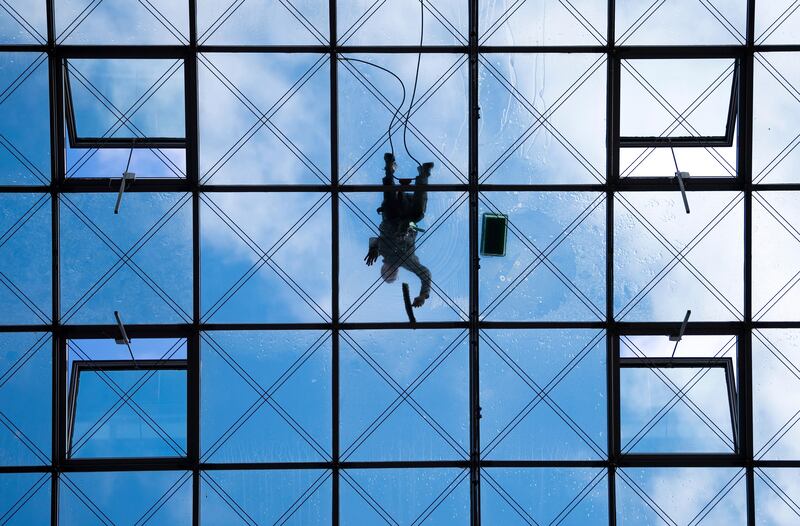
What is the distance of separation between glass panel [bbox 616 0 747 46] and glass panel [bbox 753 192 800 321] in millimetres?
2133

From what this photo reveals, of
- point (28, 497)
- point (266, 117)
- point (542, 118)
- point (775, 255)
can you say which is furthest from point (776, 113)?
point (28, 497)

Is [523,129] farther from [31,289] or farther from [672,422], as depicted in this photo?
[31,289]

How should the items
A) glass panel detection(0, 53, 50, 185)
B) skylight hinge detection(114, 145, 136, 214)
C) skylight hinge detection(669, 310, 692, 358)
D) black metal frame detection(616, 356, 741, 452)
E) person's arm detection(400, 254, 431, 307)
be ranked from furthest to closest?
black metal frame detection(616, 356, 741, 452)
person's arm detection(400, 254, 431, 307)
glass panel detection(0, 53, 50, 185)
skylight hinge detection(669, 310, 692, 358)
skylight hinge detection(114, 145, 136, 214)

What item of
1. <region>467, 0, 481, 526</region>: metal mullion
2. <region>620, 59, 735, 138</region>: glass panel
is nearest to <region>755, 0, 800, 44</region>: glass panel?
<region>620, 59, 735, 138</region>: glass panel

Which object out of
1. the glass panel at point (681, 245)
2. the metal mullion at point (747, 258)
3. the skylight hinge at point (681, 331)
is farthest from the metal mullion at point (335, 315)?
the metal mullion at point (747, 258)

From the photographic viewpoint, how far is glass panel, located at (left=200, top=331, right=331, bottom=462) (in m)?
11.7

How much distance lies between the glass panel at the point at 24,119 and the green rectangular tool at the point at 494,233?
5656 millimetres

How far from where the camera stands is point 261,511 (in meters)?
11.7

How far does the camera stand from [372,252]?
1148 centimetres

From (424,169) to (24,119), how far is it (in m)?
5.18

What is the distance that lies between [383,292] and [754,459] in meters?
5.29

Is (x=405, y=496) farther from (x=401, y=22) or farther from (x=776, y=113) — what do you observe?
(x=776, y=113)

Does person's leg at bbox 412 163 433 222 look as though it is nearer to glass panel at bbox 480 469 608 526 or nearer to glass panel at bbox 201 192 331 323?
glass panel at bbox 201 192 331 323

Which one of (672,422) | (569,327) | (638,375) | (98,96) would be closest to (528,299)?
(569,327)
